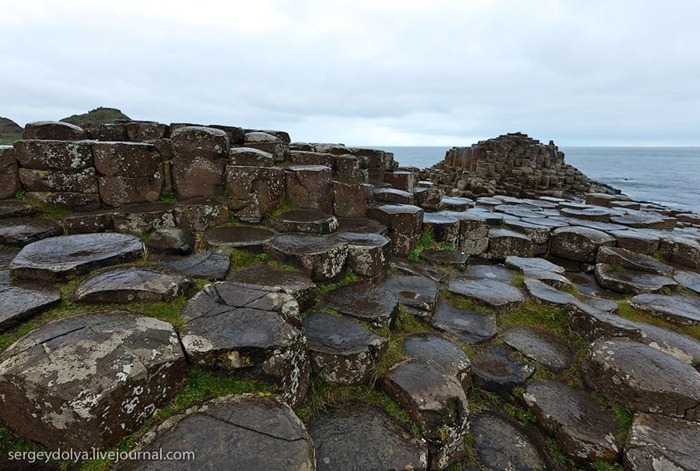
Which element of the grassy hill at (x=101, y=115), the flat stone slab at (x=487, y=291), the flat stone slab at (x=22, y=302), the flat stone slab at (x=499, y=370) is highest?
the grassy hill at (x=101, y=115)

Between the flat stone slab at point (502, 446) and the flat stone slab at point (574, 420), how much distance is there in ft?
0.86

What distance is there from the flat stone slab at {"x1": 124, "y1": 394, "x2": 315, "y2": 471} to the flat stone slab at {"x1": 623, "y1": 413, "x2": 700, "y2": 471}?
2619 mm

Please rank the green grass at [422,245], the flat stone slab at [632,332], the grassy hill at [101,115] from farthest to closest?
1. the grassy hill at [101,115]
2. the green grass at [422,245]
3. the flat stone slab at [632,332]

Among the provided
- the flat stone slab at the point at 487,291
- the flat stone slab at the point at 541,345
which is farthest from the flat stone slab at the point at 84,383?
the flat stone slab at the point at 487,291

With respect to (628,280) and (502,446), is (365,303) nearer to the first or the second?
(502,446)

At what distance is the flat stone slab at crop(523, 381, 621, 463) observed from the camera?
2.85m

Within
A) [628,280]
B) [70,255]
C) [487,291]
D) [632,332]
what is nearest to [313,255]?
[70,255]

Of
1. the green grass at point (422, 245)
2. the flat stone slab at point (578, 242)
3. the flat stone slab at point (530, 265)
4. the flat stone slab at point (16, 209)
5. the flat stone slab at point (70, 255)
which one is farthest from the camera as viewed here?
the flat stone slab at point (578, 242)

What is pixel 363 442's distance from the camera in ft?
8.60

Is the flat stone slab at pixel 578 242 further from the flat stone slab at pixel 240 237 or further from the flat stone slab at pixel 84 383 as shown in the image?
the flat stone slab at pixel 84 383

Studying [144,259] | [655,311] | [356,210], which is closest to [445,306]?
[356,210]

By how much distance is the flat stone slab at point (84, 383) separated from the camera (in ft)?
6.53

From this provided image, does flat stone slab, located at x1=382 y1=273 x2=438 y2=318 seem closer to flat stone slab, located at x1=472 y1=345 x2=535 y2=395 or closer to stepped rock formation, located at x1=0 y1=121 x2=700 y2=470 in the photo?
stepped rock formation, located at x1=0 y1=121 x2=700 y2=470

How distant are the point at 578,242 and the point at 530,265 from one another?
4.62ft
